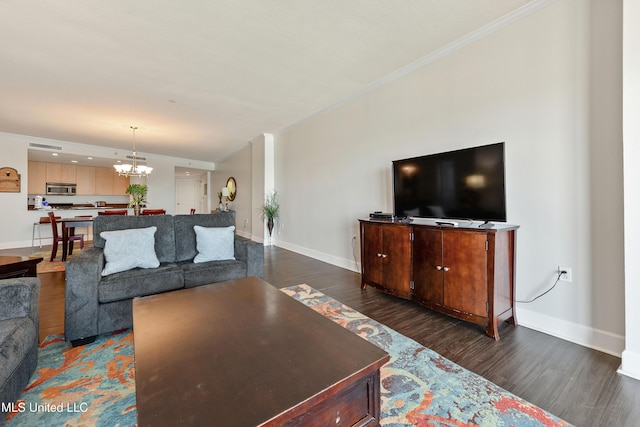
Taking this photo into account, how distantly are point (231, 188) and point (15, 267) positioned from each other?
22.2ft

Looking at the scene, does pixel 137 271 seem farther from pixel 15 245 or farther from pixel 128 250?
pixel 15 245

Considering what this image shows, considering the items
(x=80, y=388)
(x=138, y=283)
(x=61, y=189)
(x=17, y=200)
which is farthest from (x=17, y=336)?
(x=61, y=189)

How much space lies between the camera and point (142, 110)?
15.0 feet

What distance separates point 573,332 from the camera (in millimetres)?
2051

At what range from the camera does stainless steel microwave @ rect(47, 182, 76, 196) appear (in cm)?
757

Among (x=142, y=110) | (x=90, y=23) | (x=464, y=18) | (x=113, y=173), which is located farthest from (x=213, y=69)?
(x=113, y=173)

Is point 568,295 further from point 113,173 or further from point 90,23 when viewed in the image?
point 113,173

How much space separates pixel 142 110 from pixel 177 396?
17.1 ft

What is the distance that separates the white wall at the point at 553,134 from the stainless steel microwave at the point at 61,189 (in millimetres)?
9825

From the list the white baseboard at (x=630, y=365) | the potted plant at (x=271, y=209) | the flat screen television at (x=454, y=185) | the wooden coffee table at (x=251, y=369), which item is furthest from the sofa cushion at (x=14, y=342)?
the potted plant at (x=271, y=209)

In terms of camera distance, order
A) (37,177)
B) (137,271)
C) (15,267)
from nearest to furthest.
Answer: (15,267), (137,271), (37,177)

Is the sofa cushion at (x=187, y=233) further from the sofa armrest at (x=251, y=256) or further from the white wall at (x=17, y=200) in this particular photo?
the white wall at (x=17, y=200)

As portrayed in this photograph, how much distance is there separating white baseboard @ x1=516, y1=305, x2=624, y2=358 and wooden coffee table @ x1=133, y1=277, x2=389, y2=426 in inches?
78.7

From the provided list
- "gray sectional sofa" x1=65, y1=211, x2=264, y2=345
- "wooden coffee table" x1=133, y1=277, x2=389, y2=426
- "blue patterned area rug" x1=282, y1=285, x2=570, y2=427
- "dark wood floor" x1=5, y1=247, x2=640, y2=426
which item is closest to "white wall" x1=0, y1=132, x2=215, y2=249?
"dark wood floor" x1=5, y1=247, x2=640, y2=426
